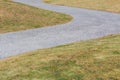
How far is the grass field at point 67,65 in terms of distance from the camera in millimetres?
9672

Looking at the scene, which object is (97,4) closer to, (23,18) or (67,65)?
(23,18)

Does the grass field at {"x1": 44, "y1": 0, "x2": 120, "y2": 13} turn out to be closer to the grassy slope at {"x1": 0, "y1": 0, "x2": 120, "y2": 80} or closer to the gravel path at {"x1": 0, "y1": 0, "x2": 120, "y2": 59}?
the gravel path at {"x1": 0, "y1": 0, "x2": 120, "y2": 59}

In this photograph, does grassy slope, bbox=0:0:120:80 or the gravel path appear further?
the gravel path

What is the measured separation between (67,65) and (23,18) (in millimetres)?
15081

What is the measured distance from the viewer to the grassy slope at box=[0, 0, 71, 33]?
22422 millimetres

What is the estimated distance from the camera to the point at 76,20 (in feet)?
82.3

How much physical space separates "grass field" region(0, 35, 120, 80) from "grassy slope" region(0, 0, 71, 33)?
9.07 m

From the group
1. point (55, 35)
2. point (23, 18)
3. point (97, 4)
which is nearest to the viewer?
point (55, 35)

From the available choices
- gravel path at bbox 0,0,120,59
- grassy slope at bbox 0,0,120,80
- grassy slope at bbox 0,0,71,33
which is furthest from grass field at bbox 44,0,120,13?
grassy slope at bbox 0,0,120,80

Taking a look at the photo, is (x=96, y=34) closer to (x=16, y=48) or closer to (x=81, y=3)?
(x=16, y=48)

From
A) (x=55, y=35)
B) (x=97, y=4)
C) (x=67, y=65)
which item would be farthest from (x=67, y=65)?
(x=97, y=4)

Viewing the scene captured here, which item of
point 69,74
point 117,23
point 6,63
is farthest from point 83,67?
point 117,23

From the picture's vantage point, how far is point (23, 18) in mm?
25109

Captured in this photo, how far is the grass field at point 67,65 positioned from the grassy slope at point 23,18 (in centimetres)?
907
